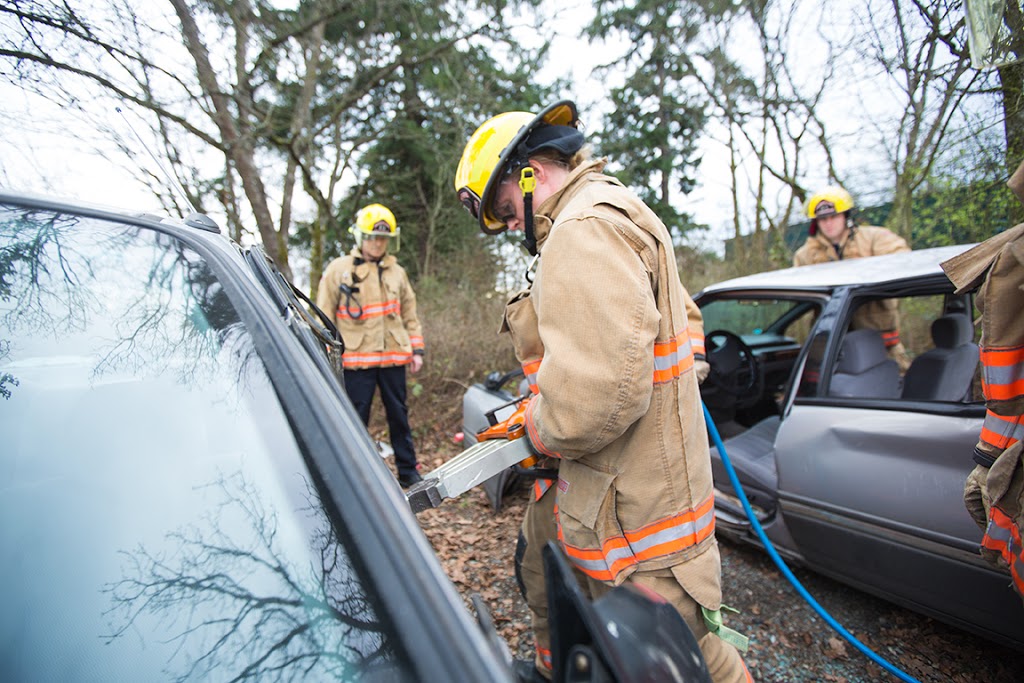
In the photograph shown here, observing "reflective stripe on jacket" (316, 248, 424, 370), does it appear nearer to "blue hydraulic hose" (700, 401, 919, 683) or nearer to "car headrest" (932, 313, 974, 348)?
"blue hydraulic hose" (700, 401, 919, 683)

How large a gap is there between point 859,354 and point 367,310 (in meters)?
3.42

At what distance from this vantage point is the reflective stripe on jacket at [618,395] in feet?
4.09

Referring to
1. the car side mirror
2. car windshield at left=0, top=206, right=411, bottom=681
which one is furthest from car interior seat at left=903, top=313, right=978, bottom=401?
car windshield at left=0, top=206, right=411, bottom=681

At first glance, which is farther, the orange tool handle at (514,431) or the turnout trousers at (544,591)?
the orange tool handle at (514,431)

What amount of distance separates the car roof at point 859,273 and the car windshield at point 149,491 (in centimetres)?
265

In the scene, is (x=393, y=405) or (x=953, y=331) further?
(x=393, y=405)

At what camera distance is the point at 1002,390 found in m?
1.48

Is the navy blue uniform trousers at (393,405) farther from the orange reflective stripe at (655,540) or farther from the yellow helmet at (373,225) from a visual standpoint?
the orange reflective stripe at (655,540)

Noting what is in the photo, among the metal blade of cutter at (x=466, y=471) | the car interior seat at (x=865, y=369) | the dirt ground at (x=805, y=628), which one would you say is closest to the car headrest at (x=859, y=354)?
the car interior seat at (x=865, y=369)

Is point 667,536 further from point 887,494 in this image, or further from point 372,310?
point 372,310

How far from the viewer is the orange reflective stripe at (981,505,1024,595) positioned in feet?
4.71

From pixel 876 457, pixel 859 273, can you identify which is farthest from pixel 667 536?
pixel 859 273

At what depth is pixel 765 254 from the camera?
1043 centimetres

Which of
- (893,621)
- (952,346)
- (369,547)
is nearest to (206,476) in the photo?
(369,547)
